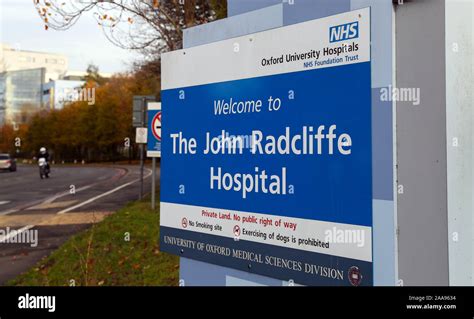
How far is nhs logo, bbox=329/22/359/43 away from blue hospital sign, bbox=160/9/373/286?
0.01m

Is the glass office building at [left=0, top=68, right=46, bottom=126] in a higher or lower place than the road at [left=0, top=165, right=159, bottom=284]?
higher

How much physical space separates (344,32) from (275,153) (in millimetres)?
782

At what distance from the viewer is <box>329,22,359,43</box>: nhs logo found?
102 inches

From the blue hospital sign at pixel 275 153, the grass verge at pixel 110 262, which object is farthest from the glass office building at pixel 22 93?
the blue hospital sign at pixel 275 153

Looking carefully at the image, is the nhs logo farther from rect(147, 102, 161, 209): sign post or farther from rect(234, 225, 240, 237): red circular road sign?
rect(147, 102, 161, 209): sign post

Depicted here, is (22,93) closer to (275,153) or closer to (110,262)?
(110,262)

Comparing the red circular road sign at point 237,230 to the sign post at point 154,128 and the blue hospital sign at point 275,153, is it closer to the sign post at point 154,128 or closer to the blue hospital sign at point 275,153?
the blue hospital sign at point 275,153

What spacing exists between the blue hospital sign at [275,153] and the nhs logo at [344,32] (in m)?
0.01

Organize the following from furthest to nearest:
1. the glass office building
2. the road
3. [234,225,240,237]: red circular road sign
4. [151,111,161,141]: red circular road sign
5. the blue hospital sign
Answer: the glass office building < [151,111,161,141]: red circular road sign < the road < [234,225,240,237]: red circular road sign < the blue hospital sign

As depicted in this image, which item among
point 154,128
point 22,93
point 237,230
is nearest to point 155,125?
point 154,128

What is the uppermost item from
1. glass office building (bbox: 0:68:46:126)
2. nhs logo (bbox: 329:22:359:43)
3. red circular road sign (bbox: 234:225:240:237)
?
glass office building (bbox: 0:68:46:126)

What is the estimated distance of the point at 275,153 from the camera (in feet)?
9.67

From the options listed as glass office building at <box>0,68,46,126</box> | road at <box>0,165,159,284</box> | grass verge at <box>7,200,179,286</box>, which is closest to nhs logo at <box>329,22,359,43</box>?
grass verge at <box>7,200,179,286</box>

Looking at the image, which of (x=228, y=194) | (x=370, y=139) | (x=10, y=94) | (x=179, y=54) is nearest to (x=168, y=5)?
(x=179, y=54)
